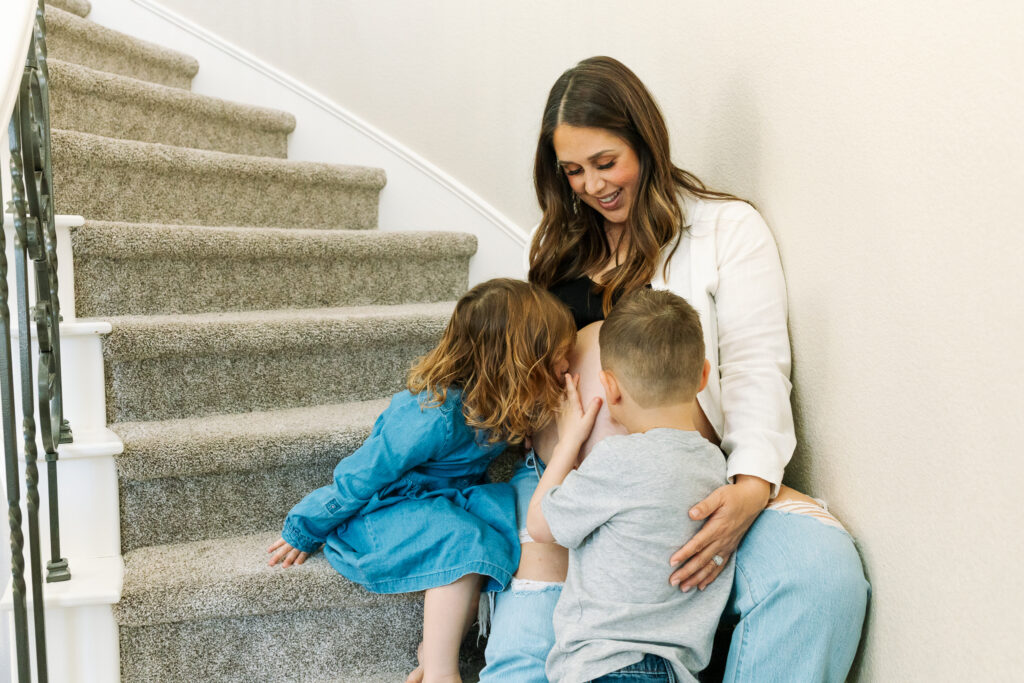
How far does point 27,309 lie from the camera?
4.63 ft

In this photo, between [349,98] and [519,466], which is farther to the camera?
[349,98]

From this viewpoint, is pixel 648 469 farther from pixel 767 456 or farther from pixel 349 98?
pixel 349 98

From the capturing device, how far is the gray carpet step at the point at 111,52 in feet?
8.09

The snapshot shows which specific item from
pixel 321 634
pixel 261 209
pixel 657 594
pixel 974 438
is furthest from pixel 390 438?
pixel 261 209

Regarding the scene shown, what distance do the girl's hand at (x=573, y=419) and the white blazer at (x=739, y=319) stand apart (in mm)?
196

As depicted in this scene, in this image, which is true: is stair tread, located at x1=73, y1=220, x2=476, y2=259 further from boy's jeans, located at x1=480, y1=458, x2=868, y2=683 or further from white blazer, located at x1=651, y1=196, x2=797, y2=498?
boy's jeans, located at x1=480, y1=458, x2=868, y2=683

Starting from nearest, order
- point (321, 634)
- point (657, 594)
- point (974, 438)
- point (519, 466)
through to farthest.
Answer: point (974, 438), point (657, 594), point (321, 634), point (519, 466)

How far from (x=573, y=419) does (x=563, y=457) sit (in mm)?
83

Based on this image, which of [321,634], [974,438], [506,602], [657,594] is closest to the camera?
[974,438]

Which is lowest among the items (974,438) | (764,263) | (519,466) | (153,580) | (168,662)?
(168,662)

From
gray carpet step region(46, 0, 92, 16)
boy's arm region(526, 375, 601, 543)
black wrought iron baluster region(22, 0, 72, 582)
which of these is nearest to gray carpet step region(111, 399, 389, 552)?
black wrought iron baluster region(22, 0, 72, 582)

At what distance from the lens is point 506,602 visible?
1360mm

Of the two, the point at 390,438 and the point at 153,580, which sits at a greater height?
the point at 390,438

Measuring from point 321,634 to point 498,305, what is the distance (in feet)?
2.27
